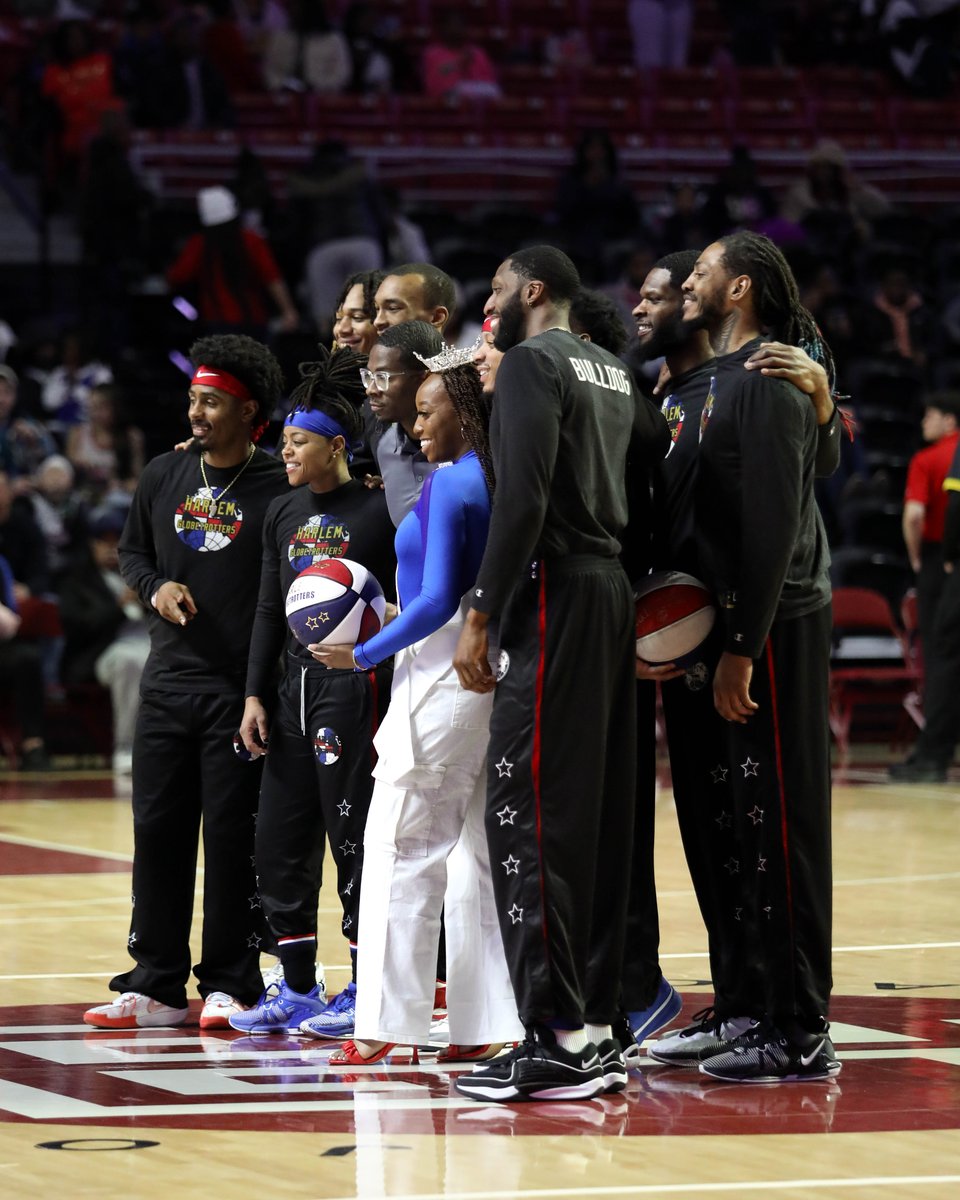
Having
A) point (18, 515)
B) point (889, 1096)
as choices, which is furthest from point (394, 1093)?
point (18, 515)

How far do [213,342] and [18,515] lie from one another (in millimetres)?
7041

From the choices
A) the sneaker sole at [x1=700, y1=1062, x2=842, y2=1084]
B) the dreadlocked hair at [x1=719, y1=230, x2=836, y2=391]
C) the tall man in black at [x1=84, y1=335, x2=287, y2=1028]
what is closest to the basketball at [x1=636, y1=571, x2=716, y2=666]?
the dreadlocked hair at [x1=719, y1=230, x2=836, y2=391]

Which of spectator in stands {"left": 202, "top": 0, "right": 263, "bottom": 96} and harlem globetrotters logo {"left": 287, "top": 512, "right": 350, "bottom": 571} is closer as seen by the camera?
harlem globetrotters logo {"left": 287, "top": 512, "right": 350, "bottom": 571}

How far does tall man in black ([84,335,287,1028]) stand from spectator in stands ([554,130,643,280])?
38.0 ft

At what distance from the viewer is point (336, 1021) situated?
5859 millimetres

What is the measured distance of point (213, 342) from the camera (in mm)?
6371

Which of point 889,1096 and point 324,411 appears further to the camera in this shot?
point 324,411

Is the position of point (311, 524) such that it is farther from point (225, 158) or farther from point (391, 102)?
point (391, 102)

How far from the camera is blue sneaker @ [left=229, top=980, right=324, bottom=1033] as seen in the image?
5957 mm

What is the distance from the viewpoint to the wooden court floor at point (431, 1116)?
170 inches

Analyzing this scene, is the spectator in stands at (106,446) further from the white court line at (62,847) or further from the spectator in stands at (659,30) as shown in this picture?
the spectator in stands at (659,30)

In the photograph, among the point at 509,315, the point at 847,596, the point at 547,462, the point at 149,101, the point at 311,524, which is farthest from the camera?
the point at 149,101

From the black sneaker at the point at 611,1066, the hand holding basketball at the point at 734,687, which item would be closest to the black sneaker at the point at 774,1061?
the black sneaker at the point at 611,1066

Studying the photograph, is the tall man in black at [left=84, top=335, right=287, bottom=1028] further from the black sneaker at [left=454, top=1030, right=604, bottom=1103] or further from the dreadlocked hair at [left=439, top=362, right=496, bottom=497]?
the black sneaker at [left=454, top=1030, right=604, bottom=1103]
